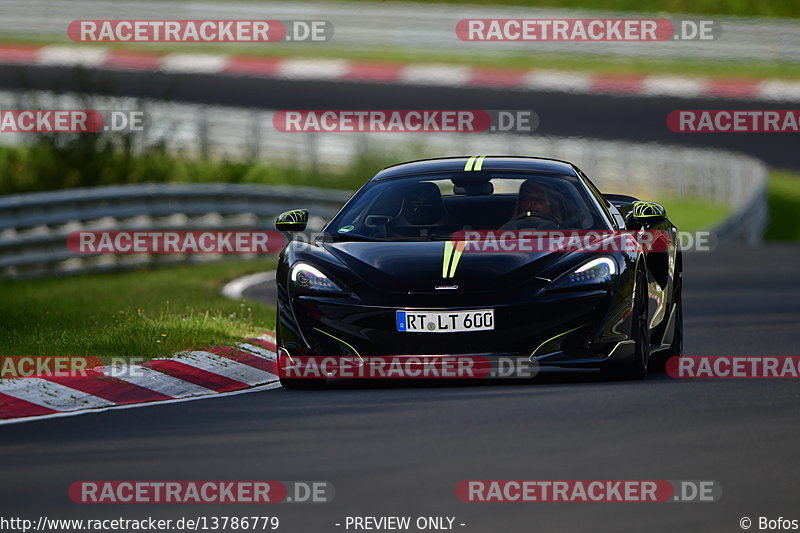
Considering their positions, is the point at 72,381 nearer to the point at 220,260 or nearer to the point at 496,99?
the point at 220,260

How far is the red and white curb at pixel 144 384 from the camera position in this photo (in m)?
9.89

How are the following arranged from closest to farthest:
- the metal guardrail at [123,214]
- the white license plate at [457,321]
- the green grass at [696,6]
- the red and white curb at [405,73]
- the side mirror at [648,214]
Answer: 1. the white license plate at [457,321]
2. the side mirror at [648,214]
3. the metal guardrail at [123,214]
4. the red and white curb at [405,73]
5. the green grass at [696,6]

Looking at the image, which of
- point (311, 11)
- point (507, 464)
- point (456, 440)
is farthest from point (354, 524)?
point (311, 11)

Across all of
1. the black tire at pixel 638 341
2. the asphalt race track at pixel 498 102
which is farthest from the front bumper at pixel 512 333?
the asphalt race track at pixel 498 102

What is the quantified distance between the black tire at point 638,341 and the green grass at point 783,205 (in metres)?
19.6

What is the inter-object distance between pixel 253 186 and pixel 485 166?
13.1m

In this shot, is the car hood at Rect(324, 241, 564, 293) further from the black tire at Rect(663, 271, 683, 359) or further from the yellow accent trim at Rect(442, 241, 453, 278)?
the black tire at Rect(663, 271, 683, 359)

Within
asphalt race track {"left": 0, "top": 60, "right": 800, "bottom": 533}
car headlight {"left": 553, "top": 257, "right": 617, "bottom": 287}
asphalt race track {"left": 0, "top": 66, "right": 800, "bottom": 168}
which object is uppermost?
asphalt race track {"left": 0, "top": 66, "right": 800, "bottom": 168}

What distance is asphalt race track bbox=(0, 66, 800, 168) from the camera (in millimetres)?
37219

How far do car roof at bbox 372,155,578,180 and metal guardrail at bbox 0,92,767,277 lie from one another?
9856mm

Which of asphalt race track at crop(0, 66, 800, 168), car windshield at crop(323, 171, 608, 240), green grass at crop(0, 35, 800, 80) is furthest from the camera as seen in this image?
green grass at crop(0, 35, 800, 80)

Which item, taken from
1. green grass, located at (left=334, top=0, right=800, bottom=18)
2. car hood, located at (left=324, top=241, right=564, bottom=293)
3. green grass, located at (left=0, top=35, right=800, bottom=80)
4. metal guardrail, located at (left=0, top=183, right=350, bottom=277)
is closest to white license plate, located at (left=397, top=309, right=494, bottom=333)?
car hood, located at (left=324, top=241, right=564, bottom=293)

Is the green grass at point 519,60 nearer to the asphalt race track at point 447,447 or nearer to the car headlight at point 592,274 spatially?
the asphalt race track at point 447,447

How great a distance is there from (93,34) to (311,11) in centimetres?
551
